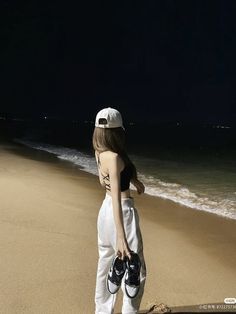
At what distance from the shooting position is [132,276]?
10.2ft

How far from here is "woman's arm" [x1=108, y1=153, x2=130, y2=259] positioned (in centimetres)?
295

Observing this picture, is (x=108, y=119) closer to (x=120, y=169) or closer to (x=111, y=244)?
(x=120, y=169)

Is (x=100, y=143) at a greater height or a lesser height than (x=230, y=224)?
greater

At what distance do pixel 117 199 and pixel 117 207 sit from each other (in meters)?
0.06

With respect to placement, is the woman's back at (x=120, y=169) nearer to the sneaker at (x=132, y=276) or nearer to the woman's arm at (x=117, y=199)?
the woman's arm at (x=117, y=199)

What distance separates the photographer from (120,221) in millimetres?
2984

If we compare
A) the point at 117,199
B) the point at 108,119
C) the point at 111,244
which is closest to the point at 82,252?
the point at 111,244

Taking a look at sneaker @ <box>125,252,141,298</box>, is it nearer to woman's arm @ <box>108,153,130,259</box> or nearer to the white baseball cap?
woman's arm @ <box>108,153,130,259</box>

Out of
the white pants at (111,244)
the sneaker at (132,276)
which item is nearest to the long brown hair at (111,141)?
the white pants at (111,244)

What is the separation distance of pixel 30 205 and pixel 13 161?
712cm

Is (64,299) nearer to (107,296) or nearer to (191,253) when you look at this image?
(107,296)

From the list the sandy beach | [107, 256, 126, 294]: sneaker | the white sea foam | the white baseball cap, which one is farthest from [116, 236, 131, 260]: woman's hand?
the white sea foam

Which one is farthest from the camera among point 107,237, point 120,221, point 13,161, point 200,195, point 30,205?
point 13,161

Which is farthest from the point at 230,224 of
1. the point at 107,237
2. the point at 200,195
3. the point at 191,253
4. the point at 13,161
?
the point at 13,161
